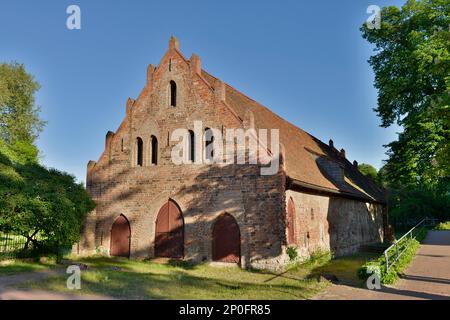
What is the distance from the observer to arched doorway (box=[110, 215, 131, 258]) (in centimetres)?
1948

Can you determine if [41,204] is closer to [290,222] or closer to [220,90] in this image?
[220,90]

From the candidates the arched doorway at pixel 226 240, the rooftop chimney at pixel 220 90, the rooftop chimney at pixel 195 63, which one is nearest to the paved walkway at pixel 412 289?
the arched doorway at pixel 226 240

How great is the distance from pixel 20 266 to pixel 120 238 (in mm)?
5076

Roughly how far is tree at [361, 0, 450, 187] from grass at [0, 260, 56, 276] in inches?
771

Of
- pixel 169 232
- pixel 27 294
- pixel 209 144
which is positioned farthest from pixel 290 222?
pixel 27 294

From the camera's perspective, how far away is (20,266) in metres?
15.7

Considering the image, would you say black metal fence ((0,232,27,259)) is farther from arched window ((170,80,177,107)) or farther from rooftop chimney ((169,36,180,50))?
rooftop chimney ((169,36,180,50))

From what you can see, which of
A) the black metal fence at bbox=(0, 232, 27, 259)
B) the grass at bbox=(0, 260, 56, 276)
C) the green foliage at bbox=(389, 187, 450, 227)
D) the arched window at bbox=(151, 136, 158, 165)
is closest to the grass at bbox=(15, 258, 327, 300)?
the grass at bbox=(0, 260, 56, 276)

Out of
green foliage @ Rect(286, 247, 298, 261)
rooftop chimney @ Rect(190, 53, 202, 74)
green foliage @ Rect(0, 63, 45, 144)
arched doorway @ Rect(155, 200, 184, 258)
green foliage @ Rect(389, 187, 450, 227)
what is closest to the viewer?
green foliage @ Rect(286, 247, 298, 261)

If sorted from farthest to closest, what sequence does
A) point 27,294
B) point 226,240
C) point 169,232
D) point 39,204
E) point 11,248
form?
point 169,232 → point 11,248 → point 226,240 → point 39,204 → point 27,294

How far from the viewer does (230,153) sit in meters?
17.2

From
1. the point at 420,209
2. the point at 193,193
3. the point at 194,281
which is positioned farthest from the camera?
the point at 420,209
